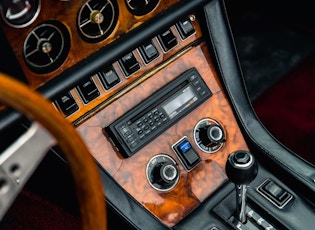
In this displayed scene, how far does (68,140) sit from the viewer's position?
0.74 metres

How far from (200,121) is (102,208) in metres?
0.71

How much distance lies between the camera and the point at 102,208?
0.79 m

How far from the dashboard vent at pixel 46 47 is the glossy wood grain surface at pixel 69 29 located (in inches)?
0.4

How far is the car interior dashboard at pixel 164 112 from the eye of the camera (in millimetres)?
1283

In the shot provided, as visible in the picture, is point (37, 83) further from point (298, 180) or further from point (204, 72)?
point (298, 180)

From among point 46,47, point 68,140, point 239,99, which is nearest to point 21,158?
point 68,140

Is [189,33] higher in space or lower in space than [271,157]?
higher

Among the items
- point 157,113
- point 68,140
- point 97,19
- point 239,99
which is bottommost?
point 239,99

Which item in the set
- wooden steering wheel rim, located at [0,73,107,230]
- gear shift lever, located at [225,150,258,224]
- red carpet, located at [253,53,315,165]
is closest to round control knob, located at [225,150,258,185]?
gear shift lever, located at [225,150,258,224]

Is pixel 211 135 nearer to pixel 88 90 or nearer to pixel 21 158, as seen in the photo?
pixel 88 90

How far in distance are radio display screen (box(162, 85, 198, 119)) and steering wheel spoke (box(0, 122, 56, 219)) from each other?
27.4 inches

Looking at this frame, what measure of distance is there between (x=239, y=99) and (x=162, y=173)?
288 mm

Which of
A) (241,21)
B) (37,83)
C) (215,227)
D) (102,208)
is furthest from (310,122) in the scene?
(102,208)

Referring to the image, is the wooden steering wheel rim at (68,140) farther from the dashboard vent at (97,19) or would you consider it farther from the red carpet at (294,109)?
the red carpet at (294,109)
